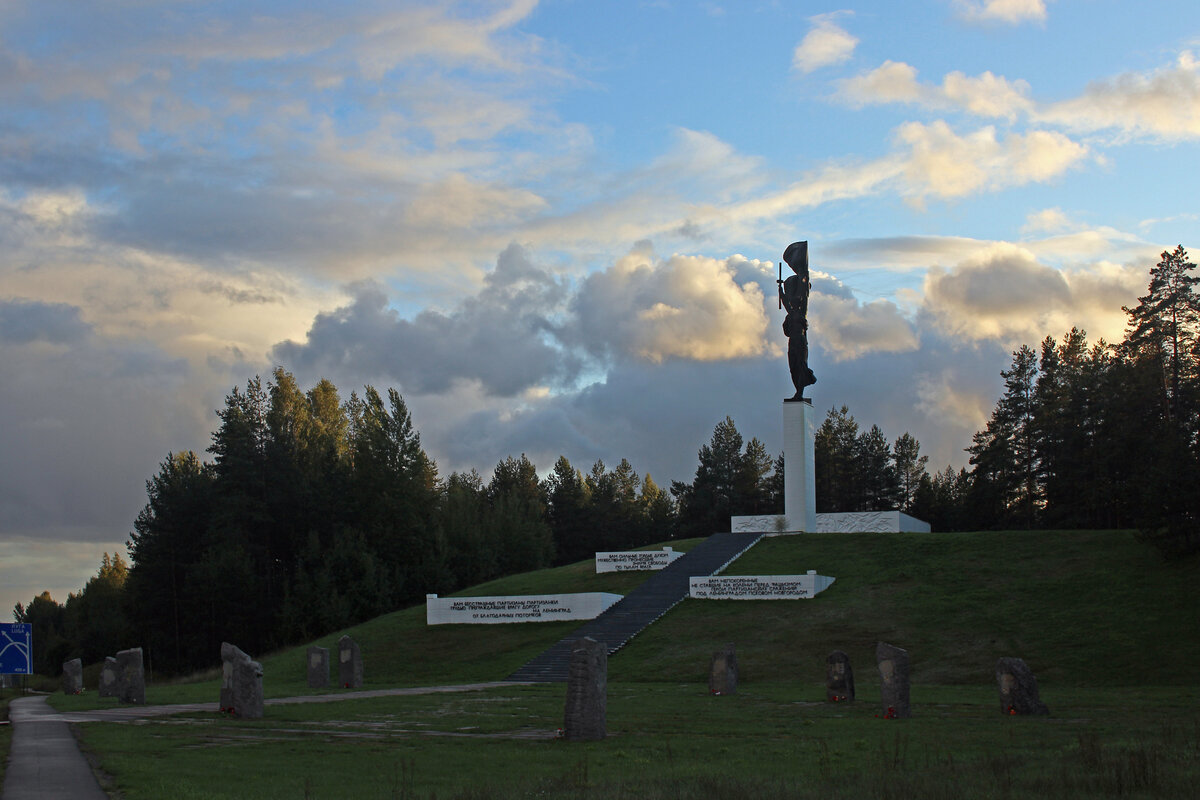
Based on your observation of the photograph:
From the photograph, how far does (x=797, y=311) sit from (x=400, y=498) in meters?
28.2

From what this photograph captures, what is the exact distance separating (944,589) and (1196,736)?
74.8 feet

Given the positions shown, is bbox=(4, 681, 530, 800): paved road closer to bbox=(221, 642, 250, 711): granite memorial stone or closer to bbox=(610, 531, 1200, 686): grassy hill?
bbox=(221, 642, 250, 711): granite memorial stone

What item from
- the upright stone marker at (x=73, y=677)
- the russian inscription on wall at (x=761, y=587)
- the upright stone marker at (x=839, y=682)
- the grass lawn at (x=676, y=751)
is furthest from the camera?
the russian inscription on wall at (x=761, y=587)

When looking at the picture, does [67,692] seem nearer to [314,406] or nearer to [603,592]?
[603,592]

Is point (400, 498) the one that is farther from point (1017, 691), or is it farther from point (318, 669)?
point (1017, 691)

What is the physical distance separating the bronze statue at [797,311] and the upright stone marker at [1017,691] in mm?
32866

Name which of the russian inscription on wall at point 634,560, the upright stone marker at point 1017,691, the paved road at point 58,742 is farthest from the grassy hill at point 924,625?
the upright stone marker at point 1017,691

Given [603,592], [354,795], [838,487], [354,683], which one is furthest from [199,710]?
[838,487]

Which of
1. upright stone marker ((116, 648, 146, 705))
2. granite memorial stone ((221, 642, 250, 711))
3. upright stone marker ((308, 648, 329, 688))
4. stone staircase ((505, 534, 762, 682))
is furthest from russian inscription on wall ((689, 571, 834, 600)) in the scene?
granite memorial stone ((221, 642, 250, 711))

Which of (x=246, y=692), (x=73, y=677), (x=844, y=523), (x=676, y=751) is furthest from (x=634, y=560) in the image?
(x=676, y=751)

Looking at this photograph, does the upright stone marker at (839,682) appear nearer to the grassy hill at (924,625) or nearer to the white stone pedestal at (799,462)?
the grassy hill at (924,625)

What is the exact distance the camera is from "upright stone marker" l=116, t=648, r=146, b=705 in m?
24.4

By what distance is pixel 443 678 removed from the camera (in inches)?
1302

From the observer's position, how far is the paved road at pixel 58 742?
10.7m
